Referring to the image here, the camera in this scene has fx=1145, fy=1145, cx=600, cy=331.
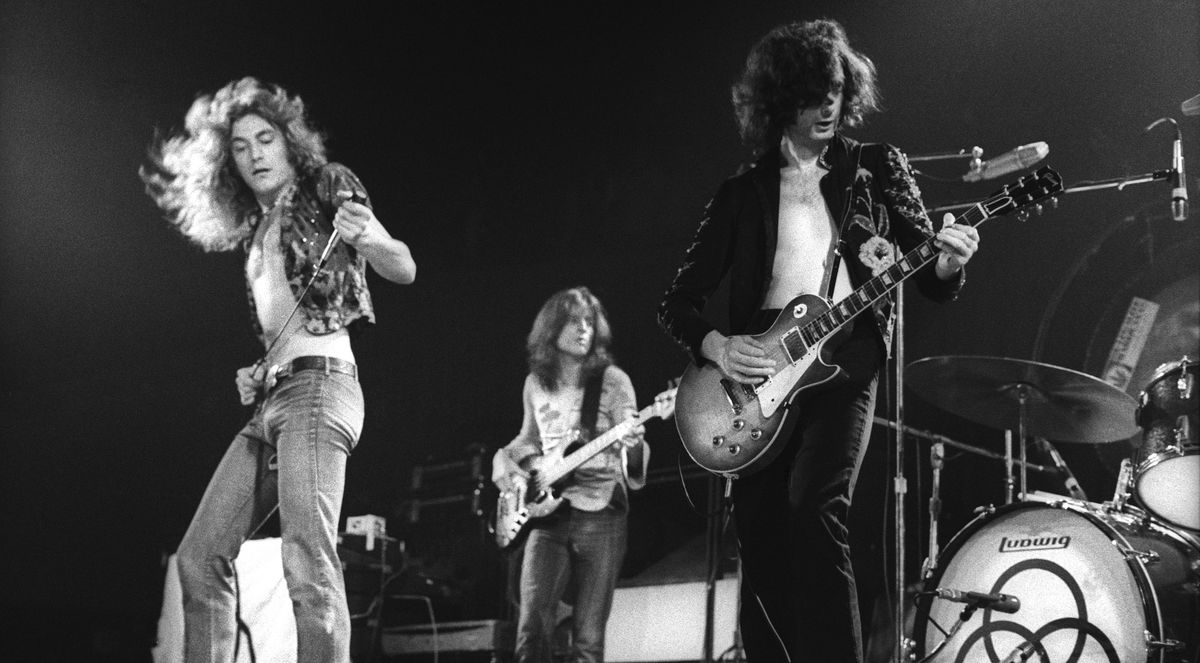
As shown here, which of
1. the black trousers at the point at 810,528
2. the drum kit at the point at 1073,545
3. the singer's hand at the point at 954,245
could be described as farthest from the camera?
the drum kit at the point at 1073,545

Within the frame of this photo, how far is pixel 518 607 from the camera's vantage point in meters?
4.24

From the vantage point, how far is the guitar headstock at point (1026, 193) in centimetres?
245

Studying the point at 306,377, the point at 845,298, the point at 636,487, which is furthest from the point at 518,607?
the point at 845,298

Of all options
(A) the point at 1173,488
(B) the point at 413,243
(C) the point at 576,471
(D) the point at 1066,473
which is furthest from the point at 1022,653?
(B) the point at 413,243

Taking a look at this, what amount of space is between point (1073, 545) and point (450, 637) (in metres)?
2.25

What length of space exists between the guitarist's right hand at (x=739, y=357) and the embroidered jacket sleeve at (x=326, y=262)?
121 cm

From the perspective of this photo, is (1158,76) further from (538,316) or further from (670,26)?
(538,316)

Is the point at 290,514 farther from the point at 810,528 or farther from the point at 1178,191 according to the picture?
the point at 1178,191

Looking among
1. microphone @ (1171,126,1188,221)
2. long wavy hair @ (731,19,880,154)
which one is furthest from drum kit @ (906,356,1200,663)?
long wavy hair @ (731,19,880,154)

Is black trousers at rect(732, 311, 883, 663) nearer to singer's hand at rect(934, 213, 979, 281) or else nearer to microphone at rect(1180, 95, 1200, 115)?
singer's hand at rect(934, 213, 979, 281)

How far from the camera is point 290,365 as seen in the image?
3.13m

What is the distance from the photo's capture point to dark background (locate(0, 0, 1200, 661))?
13.6 feet

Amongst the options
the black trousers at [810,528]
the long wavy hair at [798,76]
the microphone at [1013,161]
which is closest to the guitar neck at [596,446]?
the microphone at [1013,161]

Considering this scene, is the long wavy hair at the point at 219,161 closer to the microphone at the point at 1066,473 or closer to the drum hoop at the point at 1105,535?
the drum hoop at the point at 1105,535
